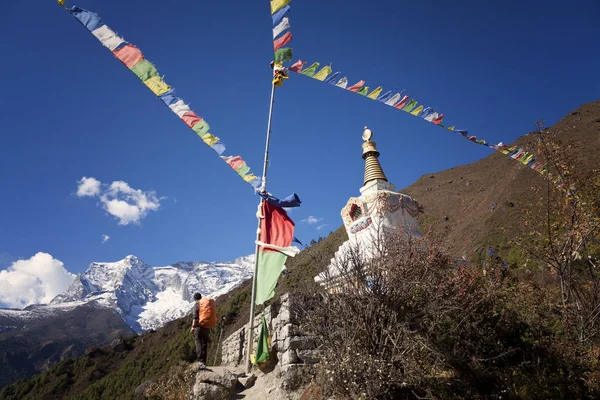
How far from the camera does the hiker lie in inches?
311

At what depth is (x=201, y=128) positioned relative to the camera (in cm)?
802

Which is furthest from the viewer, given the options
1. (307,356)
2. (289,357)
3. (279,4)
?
(279,4)

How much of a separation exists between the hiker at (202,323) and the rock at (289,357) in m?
1.96

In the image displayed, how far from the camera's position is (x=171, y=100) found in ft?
24.7

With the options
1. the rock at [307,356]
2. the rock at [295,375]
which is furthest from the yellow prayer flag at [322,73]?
the rock at [295,375]

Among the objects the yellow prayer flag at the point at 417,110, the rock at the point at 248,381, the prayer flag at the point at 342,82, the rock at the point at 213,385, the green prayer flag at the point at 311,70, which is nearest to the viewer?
the rock at the point at 213,385

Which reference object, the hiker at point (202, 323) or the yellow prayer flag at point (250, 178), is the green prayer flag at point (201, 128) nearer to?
the yellow prayer flag at point (250, 178)

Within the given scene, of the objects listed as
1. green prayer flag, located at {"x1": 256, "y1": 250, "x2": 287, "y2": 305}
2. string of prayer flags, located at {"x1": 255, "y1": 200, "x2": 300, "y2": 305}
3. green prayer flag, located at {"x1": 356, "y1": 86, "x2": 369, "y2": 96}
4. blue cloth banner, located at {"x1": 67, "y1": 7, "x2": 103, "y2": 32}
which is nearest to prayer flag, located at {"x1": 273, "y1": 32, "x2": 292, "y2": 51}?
green prayer flag, located at {"x1": 356, "y1": 86, "x2": 369, "y2": 96}

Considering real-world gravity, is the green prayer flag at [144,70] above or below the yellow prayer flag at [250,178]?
above

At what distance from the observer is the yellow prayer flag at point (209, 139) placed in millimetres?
8172

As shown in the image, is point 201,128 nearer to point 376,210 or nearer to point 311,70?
point 311,70

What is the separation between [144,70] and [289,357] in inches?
226

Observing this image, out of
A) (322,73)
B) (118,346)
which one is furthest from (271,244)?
(118,346)

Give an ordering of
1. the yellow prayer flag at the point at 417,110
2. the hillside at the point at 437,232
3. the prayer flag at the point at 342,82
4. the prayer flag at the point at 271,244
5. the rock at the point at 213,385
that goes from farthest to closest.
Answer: the hillside at the point at 437,232, the yellow prayer flag at the point at 417,110, the prayer flag at the point at 342,82, the prayer flag at the point at 271,244, the rock at the point at 213,385
